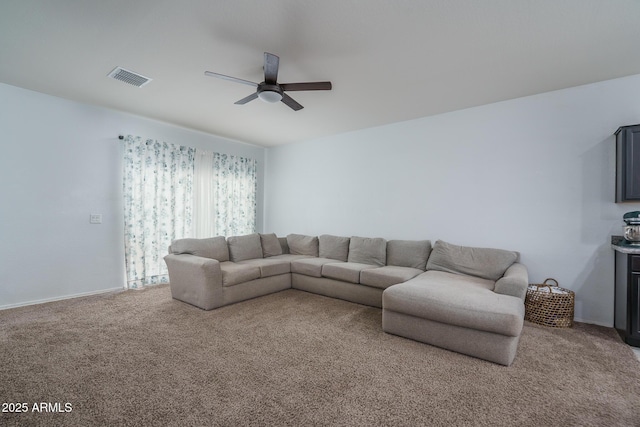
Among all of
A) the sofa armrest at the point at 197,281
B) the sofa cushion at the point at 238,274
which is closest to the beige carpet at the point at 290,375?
the sofa armrest at the point at 197,281

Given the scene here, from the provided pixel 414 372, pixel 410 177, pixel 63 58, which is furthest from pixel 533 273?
pixel 63 58

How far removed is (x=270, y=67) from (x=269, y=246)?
3.18 m

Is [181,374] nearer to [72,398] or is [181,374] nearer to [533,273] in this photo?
[72,398]

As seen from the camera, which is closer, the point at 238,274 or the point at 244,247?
the point at 238,274

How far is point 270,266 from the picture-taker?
4.02m

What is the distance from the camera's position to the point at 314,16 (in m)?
2.03

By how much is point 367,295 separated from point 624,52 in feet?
11.5

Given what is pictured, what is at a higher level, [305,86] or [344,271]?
[305,86]

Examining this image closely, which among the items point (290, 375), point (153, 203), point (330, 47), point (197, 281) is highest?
point (330, 47)

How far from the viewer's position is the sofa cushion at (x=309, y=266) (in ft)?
13.3

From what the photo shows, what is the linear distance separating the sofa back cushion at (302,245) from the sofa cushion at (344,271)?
3.10 feet

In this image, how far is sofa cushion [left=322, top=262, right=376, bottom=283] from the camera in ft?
12.0

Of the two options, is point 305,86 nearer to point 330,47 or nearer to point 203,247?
point 330,47

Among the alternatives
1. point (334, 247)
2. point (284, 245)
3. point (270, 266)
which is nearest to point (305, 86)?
point (270, 266)
